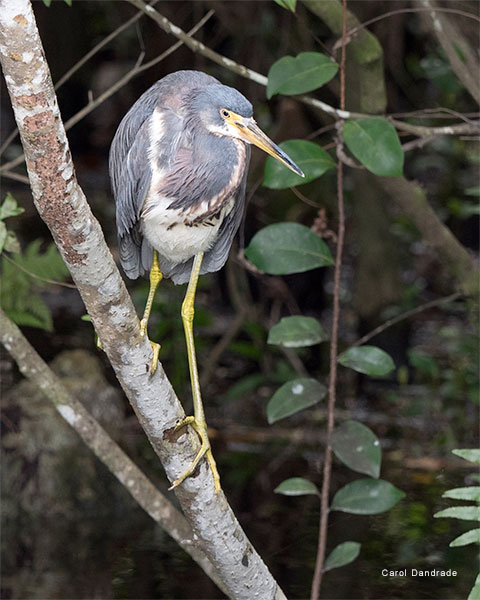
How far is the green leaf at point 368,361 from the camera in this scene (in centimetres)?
261

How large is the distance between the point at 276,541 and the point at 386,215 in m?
2.30

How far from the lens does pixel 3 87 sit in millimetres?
5824

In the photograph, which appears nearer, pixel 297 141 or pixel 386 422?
pixel 297 141

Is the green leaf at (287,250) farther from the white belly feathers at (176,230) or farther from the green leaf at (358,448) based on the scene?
the green leaf at (358,448)

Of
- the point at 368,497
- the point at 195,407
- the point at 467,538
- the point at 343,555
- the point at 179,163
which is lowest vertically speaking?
the point at 343,555

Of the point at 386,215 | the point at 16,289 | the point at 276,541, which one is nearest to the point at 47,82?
the point at 16,289

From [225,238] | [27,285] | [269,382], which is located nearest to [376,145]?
[225,238]

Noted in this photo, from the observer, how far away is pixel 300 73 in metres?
2.52

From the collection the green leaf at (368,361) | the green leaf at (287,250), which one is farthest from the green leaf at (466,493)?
the green leaf at (287,250)

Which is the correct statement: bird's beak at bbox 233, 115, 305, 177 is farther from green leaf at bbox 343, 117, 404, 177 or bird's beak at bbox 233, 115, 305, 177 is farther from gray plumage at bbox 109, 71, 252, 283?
green leaf at bbox 343, 117, 404, 177

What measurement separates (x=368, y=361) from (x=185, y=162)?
2.82 feet

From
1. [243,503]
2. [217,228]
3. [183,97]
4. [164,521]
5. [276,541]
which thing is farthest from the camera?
[243,503]

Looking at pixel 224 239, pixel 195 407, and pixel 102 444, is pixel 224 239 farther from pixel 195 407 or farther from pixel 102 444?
pixel 102 444

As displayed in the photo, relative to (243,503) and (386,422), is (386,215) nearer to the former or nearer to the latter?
(386,422)
